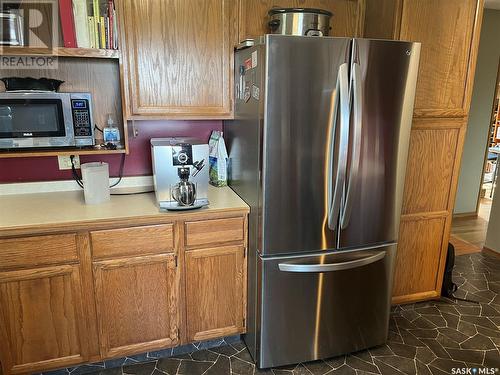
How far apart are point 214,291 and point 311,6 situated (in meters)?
1.75

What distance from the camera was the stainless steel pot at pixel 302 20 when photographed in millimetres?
1975

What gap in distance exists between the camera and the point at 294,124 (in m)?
1.77

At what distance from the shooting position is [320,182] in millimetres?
1857

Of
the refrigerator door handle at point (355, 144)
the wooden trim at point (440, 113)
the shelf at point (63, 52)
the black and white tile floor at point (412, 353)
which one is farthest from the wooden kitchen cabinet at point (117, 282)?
the wooden trim at point (440, 113)

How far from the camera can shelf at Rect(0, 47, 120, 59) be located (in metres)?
1.84

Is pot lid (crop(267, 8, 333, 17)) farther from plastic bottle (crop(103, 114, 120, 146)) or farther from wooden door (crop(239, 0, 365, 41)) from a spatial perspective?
plastic bottle (crop(103, 114, 120, 146))

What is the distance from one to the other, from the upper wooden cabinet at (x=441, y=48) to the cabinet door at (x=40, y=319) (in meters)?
2.20

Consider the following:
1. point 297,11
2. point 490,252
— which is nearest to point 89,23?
point 297,11

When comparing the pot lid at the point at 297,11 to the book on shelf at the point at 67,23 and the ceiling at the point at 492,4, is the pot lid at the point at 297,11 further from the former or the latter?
the ceiling at the point at 492,4

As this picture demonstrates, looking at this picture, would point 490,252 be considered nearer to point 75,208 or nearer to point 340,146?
point 340,146

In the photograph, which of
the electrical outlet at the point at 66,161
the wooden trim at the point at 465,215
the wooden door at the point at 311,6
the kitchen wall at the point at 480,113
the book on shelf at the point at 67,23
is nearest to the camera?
the book on shelf at the point at 67,23

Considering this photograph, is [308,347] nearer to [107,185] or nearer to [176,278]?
[176,278]

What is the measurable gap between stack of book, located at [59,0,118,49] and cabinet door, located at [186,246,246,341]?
1.18 metres

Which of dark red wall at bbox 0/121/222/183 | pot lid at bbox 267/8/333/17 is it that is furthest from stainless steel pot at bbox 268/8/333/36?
dark red wall at bbox 0/121/222/183
